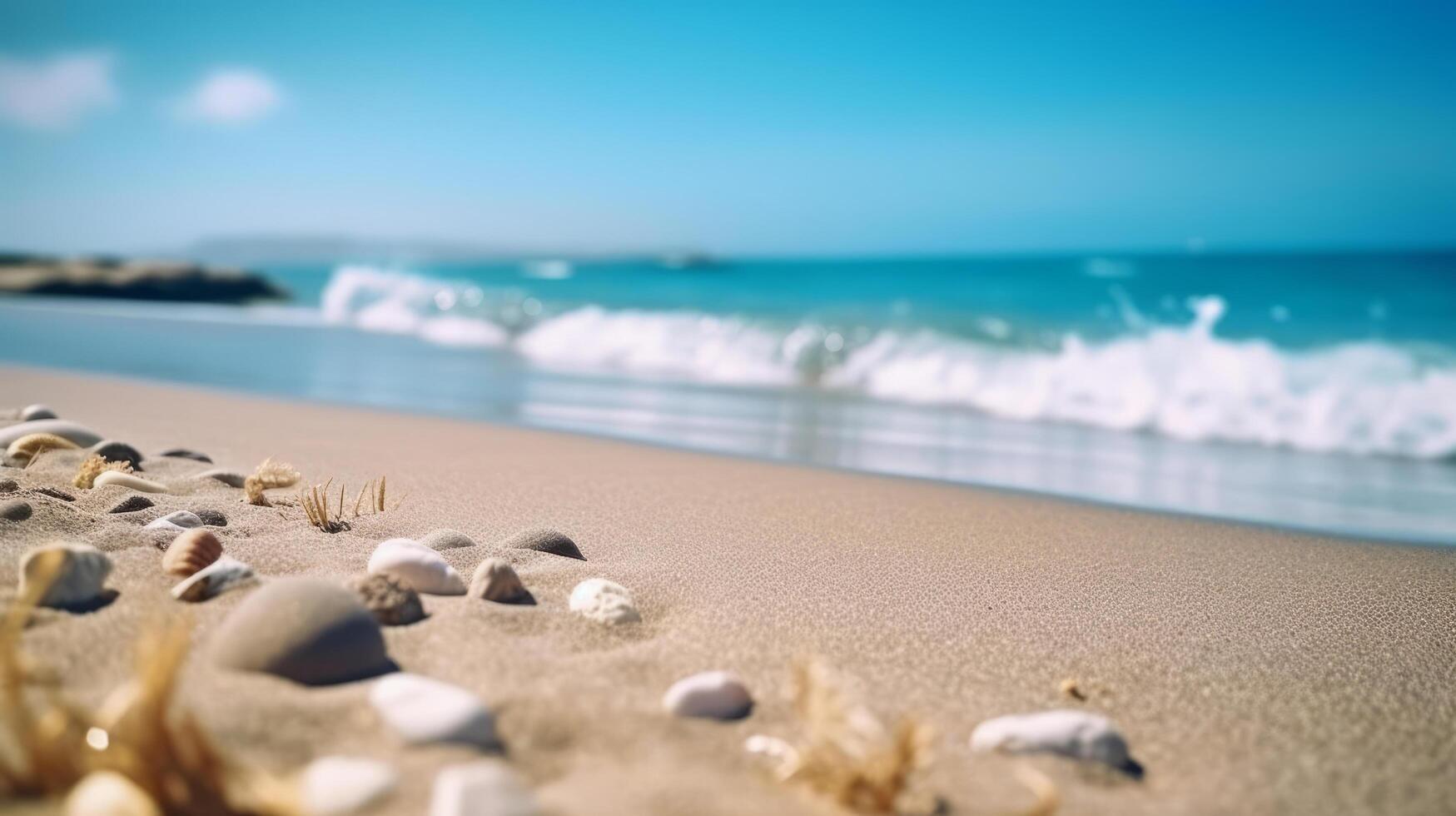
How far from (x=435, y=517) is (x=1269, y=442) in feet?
20.3

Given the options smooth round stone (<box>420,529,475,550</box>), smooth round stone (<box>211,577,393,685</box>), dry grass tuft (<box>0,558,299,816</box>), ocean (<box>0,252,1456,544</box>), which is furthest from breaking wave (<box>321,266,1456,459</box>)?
dry grass tuft (<box>0,558,299,816</box>)

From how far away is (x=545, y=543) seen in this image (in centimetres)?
306

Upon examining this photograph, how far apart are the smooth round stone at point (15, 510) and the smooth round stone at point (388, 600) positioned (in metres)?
1.20

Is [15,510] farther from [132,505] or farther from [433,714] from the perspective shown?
[433,714]

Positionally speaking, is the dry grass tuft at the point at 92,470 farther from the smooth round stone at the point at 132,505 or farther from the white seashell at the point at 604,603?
the white seashell at the point at 604,603

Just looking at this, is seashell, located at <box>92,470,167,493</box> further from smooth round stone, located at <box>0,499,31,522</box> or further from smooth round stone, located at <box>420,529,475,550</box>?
smooth round stone, located at <box>420,529,475,550</box>

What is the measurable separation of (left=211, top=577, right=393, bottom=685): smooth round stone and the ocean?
362 centimetres

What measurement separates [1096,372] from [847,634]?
7.67 metres

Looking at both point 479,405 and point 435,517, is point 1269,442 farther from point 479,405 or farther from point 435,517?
point 435,517

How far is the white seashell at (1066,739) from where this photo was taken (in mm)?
1855

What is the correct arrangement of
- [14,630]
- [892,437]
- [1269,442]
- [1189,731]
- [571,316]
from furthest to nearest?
[571,316]
[1269,442]
[892,437]
[1189,731]
[14,630]

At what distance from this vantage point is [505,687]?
6.33 feet

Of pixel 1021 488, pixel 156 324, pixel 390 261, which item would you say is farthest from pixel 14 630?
pixel 390 261

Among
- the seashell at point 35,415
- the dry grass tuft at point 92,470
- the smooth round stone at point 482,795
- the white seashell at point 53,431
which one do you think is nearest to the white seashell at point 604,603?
the smooth round stone at point 482,795
